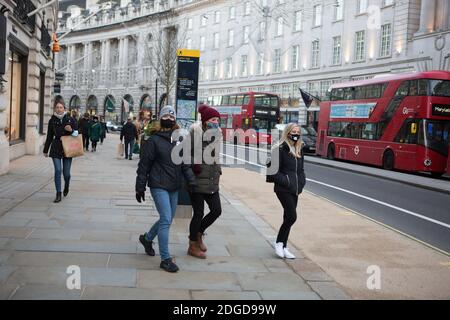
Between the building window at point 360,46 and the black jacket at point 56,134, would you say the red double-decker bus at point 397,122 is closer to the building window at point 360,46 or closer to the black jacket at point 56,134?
the building window at point 360,46

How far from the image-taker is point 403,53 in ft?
126

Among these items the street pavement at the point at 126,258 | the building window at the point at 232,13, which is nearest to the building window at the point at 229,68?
the building window at the point at 232,13

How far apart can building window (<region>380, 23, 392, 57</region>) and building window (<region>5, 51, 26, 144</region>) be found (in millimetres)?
27359

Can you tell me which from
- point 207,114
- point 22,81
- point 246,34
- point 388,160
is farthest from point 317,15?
point 207,114

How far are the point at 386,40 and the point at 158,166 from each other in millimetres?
37744

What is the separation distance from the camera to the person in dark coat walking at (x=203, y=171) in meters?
6.93

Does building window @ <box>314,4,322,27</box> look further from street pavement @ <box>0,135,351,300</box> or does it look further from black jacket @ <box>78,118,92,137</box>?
street pavement @ <box>0,135,351,300</box>

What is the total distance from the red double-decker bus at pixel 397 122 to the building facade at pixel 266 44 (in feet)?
28.6

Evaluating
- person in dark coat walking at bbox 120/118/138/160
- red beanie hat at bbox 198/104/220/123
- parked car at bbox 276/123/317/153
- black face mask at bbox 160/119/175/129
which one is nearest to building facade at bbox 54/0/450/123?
parked car at bbox 276/123/317/153

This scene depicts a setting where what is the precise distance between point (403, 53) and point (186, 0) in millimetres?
40519

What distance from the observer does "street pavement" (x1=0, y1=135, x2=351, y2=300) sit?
542 centimetres

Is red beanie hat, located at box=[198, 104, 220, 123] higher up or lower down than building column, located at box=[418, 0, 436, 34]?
lower down

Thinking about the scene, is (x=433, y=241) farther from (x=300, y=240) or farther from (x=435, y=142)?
(x=435, y=142)
